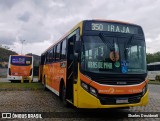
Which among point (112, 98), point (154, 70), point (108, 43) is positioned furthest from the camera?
point (154, 70)

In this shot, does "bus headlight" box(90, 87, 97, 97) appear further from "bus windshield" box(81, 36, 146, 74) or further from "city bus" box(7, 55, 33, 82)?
"city bus" box(7, 55, 33, 82)

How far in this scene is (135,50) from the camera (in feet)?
31.1

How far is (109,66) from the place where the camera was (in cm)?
891

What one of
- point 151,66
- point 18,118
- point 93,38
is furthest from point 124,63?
point 151,66

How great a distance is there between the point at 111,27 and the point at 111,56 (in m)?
1.18

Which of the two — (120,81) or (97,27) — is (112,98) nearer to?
(120,81)

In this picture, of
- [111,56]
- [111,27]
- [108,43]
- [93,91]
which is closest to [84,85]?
[93,91]

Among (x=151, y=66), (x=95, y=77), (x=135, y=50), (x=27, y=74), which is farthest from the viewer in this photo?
(x=151, y=66)

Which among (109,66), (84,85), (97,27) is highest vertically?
(97,27)

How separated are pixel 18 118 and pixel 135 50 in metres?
4.66

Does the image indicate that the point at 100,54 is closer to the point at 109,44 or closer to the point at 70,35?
the point at 109,44

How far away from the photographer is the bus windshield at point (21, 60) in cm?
2945

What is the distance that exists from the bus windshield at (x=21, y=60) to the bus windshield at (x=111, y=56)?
849 inches

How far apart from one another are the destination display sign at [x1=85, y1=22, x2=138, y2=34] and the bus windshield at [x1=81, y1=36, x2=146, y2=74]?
1.15 feet
